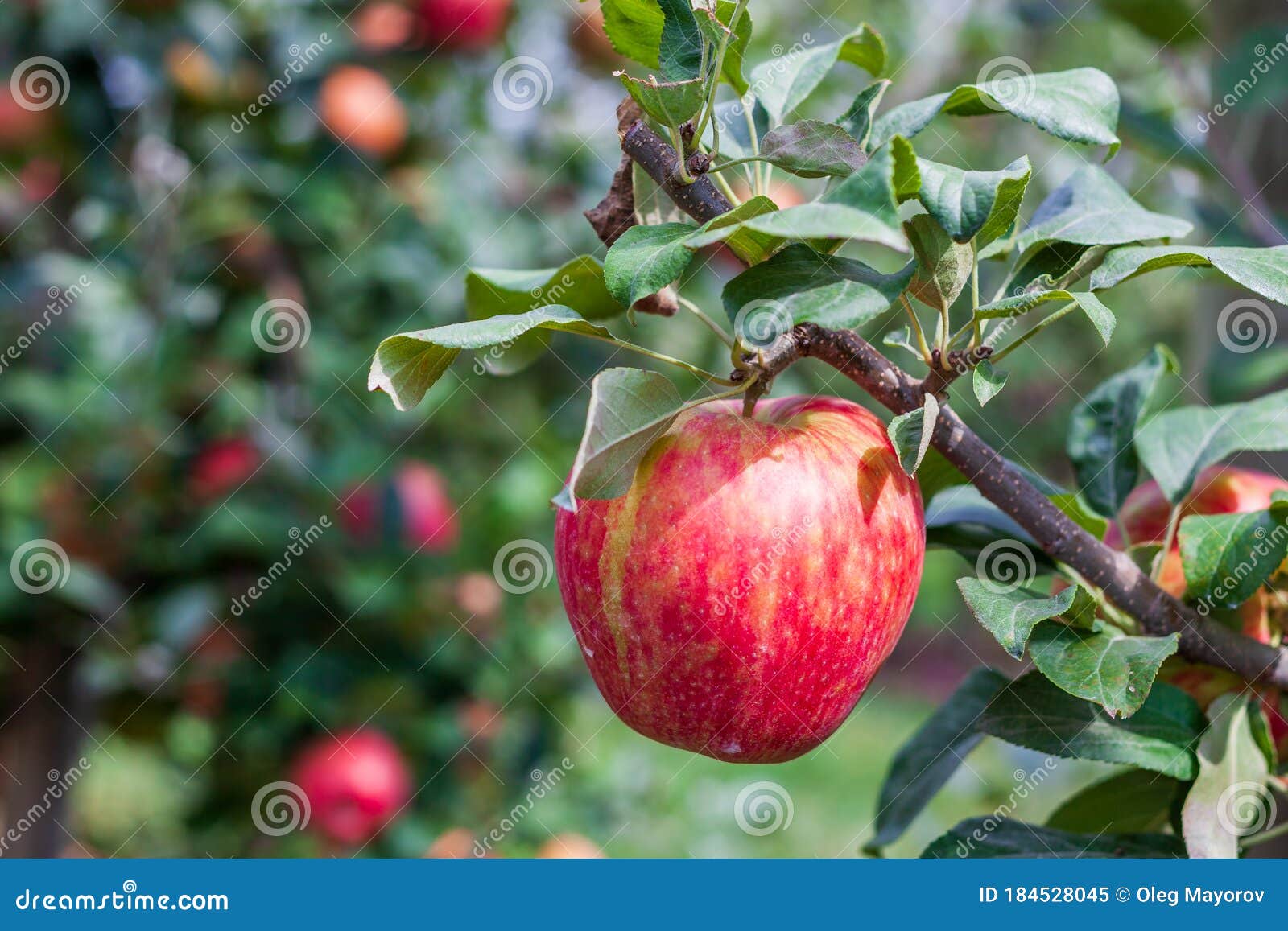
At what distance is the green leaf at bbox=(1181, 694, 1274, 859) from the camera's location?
60 cm

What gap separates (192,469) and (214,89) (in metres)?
0.50

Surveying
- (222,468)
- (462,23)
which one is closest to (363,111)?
(462,23)

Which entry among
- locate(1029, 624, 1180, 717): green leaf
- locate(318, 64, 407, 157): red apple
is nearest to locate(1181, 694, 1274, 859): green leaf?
locate(1029, 624, 1180, 717): green leaf

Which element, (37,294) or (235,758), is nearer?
(37,294)

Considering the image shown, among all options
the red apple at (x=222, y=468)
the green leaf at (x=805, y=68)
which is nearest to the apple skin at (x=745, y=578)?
the green leaf at (x=805, y=68)

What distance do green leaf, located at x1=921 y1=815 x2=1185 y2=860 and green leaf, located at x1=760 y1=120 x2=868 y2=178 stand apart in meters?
0.37

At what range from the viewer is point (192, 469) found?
4.84 feet

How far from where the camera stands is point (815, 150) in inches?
20.5

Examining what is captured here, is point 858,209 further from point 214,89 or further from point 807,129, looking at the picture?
point 214,89

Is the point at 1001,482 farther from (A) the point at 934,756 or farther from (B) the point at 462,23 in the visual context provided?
(B) the point at 462,23

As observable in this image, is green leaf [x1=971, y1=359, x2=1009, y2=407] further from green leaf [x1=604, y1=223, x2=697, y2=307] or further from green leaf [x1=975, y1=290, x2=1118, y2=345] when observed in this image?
green leaf [x1=604, y1=223, x2=697, y2=307]

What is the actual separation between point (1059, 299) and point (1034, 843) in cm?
33

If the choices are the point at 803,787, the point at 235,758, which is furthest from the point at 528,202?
the point at 803,787

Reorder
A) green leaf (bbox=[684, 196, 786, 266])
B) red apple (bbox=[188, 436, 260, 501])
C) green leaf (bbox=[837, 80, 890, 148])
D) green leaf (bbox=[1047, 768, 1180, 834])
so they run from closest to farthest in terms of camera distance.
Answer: green leaf (bbox=[684, 196, 786, 266])
green leaf (bbox=[837, 80, 890, 148])
green leaf (bbox=[1047, 768, 1180, 834])
red apple (bbox=[188, 436, 260, 501])
